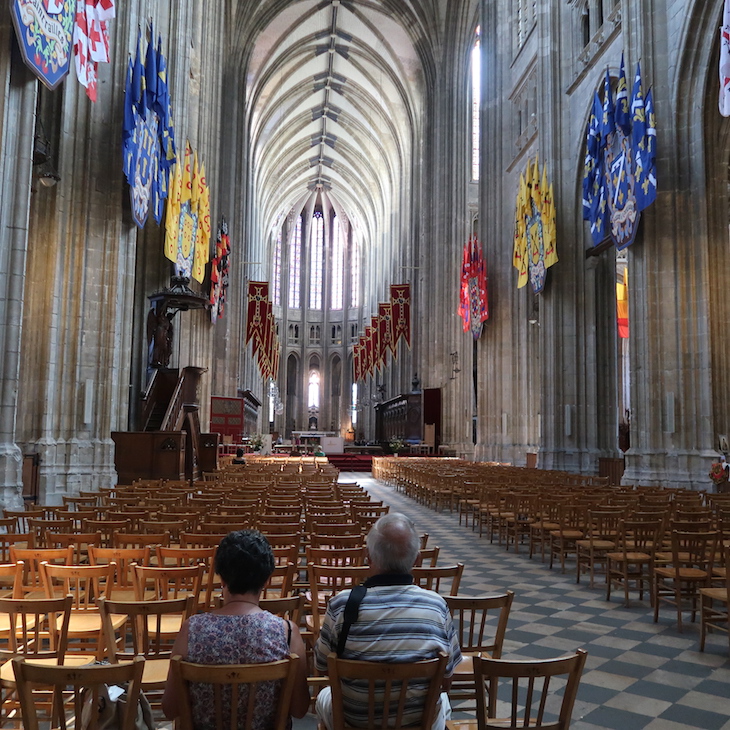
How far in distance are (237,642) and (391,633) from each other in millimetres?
516

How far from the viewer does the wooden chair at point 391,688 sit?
2.20 m

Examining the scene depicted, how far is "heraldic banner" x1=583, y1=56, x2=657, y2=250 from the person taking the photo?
13719 millimetres

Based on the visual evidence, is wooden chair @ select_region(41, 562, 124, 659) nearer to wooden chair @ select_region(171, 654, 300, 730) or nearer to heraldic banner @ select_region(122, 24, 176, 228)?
wooden chair @ select_region(171, 654, 300, 730)

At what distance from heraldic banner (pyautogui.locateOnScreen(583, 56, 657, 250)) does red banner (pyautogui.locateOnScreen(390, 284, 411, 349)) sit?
1790cm

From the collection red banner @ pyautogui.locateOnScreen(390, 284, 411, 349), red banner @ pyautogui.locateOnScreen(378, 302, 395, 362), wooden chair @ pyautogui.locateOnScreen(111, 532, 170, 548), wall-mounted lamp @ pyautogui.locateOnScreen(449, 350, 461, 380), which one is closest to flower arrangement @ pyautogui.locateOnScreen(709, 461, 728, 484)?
wooden chair @ pyautogui.locateOnScreen(111, 532, 170, 548)

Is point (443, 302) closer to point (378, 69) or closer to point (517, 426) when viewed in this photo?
point (517, 426)

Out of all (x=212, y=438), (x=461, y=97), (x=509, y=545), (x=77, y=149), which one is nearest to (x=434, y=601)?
(x=509, y=545)

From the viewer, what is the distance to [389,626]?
7.85 feet

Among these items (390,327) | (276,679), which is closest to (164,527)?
(276,679)

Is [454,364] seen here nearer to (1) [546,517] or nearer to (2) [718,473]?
(2) [718,473]

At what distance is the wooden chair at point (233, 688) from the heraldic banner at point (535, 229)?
1761 cm

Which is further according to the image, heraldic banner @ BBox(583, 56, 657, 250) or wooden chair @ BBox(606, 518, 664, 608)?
heraldic banner @ BBox(583, 56, 657, 250)

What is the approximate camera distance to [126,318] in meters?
13.6

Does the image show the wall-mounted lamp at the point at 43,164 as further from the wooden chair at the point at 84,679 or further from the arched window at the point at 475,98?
the arched window at the point at 475,98
